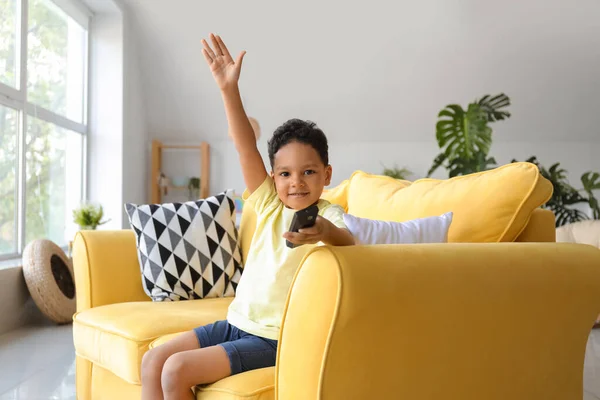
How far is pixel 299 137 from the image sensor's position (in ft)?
4.62

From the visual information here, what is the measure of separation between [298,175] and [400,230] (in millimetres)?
283

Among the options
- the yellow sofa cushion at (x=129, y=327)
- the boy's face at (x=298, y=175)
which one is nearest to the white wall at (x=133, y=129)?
the yellow sofa cushion at (x=129, y=327)

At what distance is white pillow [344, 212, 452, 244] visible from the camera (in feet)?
4.58

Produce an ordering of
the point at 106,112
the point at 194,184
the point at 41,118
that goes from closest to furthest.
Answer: the point at 41,118 < the point at 106,112 < the point at 194,184

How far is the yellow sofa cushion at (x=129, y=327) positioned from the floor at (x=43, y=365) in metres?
0.50

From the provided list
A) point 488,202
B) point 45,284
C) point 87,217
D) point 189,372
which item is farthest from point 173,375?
point 87,217

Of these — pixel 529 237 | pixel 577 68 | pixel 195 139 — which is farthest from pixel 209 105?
pixel 529 237

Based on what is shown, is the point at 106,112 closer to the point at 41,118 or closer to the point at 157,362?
the point at 41,118

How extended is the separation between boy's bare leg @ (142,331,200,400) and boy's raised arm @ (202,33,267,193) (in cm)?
40

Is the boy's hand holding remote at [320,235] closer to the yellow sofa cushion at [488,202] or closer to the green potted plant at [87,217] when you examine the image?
the yellow sofa cushion at [488,202]

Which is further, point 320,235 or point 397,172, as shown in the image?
point 397,172

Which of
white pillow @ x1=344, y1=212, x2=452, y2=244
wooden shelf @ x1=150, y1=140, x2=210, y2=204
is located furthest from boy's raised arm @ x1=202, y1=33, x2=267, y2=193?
wooden shelf @ x1=150, y1=140, x2=210, y2=204

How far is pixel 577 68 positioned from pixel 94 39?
4.13 metres

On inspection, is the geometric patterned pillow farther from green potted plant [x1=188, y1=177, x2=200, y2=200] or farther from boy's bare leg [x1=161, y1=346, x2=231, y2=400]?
green potted plant [x1=188, y1=177, x2=200, y2=200]
